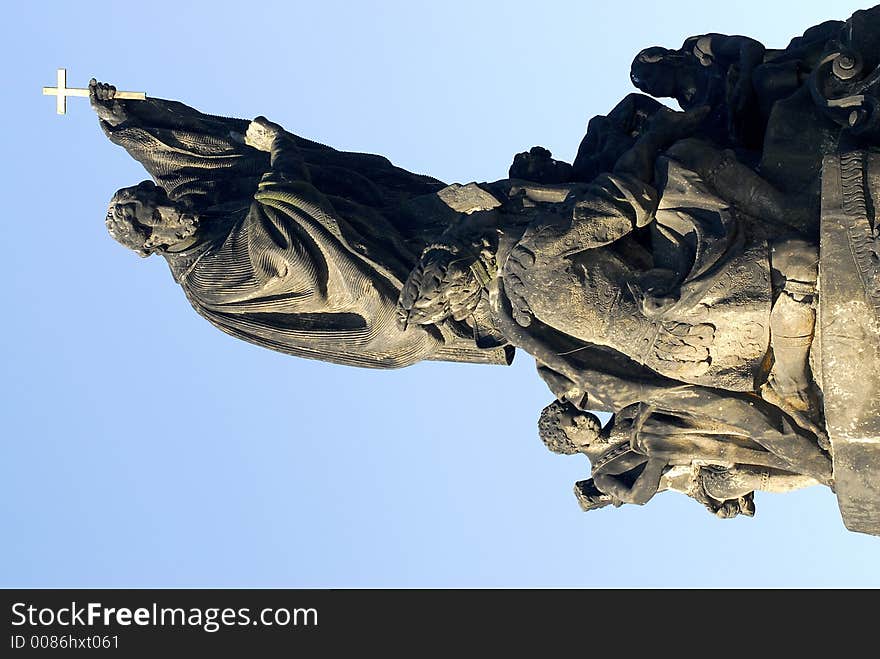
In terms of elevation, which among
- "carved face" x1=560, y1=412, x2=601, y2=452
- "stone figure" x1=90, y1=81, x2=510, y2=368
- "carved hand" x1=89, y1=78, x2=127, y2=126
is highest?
"carved hand" x1=89, y1=78, x2=127, y2=126

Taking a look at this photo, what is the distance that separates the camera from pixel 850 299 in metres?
8.34

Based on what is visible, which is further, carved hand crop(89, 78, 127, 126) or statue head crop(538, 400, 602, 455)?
carved hand crop(89, 78, 127, 126)

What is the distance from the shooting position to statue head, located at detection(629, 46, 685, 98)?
10.7m

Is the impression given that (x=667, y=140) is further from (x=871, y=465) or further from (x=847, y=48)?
(x=871, y=465)

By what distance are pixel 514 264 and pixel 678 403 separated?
1.71 meters

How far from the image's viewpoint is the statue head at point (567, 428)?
11.0 m

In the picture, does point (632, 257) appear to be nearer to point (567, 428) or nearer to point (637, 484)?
point (567, 428)

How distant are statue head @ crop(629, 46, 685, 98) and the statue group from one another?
2 centimetres

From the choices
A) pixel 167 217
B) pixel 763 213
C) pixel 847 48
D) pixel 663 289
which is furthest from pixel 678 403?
pixel 167 217

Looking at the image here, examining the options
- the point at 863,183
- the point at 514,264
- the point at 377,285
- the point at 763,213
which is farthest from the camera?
the point at 377,285

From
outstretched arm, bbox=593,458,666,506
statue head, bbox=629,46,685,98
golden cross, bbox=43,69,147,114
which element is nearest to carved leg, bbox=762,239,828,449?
outstretched arm, bbox=593,458,666,506

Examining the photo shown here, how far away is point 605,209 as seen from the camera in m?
9.45

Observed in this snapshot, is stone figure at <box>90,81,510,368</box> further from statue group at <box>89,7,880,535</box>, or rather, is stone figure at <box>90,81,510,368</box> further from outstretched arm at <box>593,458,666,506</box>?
outstretched arm at <box>593,458,666,506</box>

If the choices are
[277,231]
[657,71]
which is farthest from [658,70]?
[277,231]
